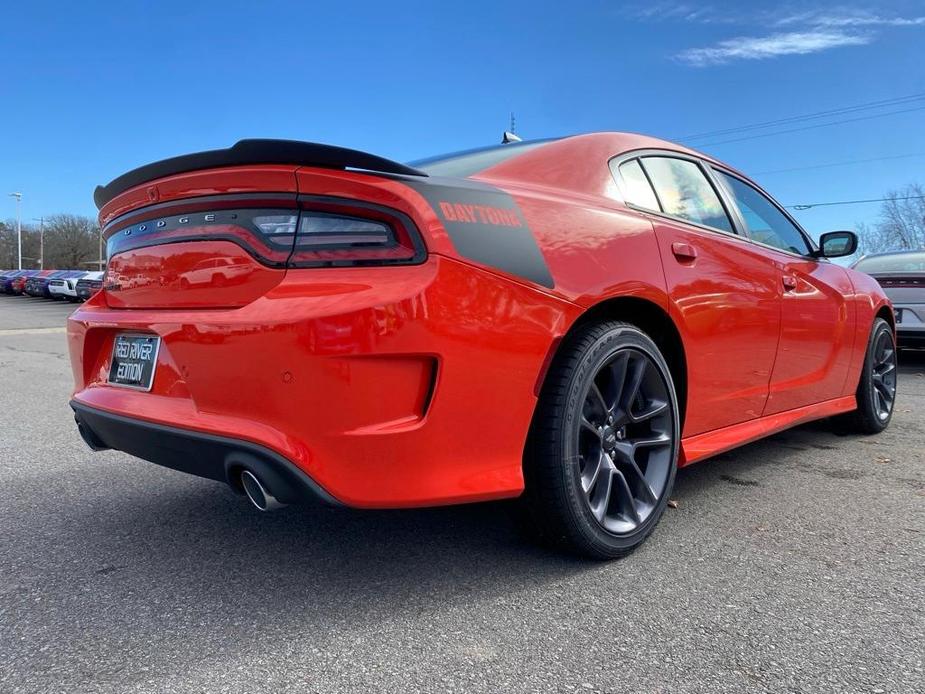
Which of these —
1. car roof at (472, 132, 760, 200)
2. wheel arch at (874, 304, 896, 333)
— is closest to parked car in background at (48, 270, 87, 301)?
wheel arch at (874, 304, 896, 333)

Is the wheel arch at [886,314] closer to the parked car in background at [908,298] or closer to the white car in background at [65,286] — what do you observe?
the parked car in background at [908,298]

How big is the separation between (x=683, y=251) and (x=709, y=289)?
0.68 ft

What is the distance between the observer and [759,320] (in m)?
3.09

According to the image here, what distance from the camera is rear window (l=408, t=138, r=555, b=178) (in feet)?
8.23

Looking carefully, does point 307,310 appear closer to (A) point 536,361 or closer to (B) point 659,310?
(A) point 536,361

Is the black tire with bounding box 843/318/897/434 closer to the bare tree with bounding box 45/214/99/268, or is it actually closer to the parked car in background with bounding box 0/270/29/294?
the parked car in background with bounding box 0/270/29/294

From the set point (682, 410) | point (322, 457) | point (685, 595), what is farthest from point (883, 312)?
point (322, 457)

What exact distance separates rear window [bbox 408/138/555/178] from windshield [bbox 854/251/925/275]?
6.83 m

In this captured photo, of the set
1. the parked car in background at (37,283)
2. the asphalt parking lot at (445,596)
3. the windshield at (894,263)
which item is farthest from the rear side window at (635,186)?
the parked car in background at (37,283)

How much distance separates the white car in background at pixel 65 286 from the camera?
32469 millimetres

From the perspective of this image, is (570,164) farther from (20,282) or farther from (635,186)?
(20,282)

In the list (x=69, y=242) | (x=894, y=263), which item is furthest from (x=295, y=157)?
(x=69, y=242)

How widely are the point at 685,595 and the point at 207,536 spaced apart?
1.70 m

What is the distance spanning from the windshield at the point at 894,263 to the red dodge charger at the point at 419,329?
6.34 meters
